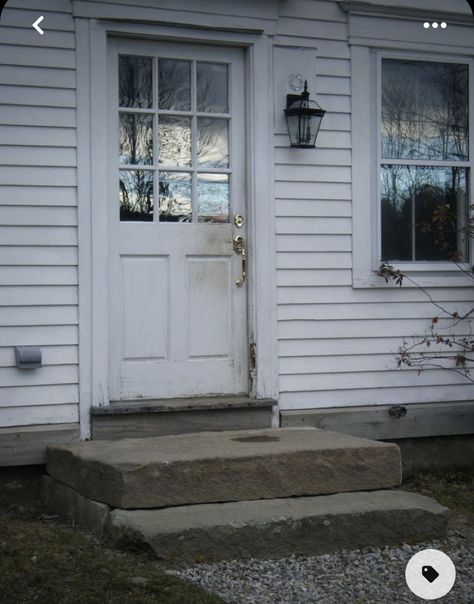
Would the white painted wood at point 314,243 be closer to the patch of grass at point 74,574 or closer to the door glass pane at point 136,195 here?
the door glass pane at point 136,195

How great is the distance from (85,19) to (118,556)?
10.9ft

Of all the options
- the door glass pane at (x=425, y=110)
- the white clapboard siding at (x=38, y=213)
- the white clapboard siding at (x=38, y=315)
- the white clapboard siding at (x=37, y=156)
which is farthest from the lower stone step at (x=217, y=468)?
the door glass pane at (x=425, y=110)

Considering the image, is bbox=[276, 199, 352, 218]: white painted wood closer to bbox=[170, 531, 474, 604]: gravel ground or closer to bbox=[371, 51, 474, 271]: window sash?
bbox=[371, 51, 474, 271]: window sash

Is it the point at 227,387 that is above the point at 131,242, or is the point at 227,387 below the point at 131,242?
below

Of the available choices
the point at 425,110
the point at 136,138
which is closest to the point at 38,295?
the point at 136,138

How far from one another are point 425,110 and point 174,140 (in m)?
1.92

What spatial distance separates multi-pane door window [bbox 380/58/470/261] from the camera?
7.04 metres

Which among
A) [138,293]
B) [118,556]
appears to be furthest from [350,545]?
[138,293]

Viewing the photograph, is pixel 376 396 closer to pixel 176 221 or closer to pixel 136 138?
pixel 176 221

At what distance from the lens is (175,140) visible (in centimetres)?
653

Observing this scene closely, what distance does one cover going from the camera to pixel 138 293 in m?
6.38

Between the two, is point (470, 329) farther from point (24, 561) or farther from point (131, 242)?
point (24, 561)

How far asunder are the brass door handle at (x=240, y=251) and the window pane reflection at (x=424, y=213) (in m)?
1.07

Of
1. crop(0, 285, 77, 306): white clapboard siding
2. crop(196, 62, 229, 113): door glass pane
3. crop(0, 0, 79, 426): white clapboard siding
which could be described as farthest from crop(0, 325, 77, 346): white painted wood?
crop(196, 62, 229, 113): door glass pane
